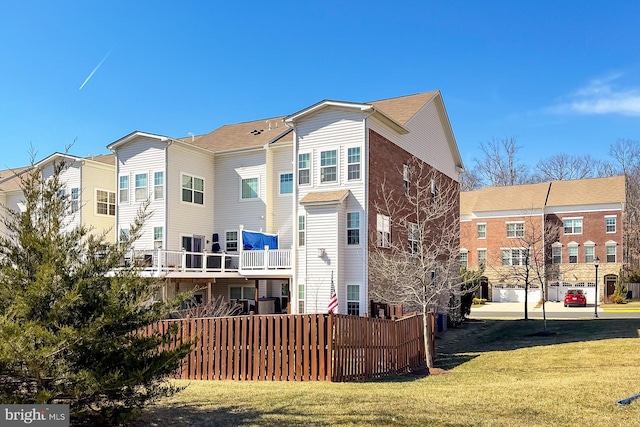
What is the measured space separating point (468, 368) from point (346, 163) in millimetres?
9985

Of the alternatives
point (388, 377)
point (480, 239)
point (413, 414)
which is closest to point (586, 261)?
point (480, 239)

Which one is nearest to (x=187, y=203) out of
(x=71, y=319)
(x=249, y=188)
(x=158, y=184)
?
(x=158, y=184)

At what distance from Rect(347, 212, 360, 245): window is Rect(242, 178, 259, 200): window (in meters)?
6.24

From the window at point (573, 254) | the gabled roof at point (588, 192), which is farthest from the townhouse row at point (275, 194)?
the window at point (573, 254)

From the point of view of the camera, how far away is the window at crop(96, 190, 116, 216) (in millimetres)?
28906

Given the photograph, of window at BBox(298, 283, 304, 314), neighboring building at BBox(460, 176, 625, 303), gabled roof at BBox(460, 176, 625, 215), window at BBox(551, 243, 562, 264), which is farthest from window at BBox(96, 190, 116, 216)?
window at BBox(551, 243, 562, 264)

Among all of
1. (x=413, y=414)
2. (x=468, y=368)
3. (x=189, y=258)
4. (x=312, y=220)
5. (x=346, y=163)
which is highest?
(x=346, y=163)

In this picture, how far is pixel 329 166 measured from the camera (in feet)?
72.5

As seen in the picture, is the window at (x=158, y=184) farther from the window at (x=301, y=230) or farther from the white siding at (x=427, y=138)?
the white siding at (x=427, y=138)

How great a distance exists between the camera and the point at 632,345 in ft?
53.8

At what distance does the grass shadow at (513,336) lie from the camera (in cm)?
1844

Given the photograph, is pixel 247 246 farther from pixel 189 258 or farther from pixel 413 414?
pixel 413 414

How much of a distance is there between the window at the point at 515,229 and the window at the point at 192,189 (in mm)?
33608

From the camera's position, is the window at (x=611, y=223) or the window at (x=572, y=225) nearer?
the window at (x=611, y=223)
